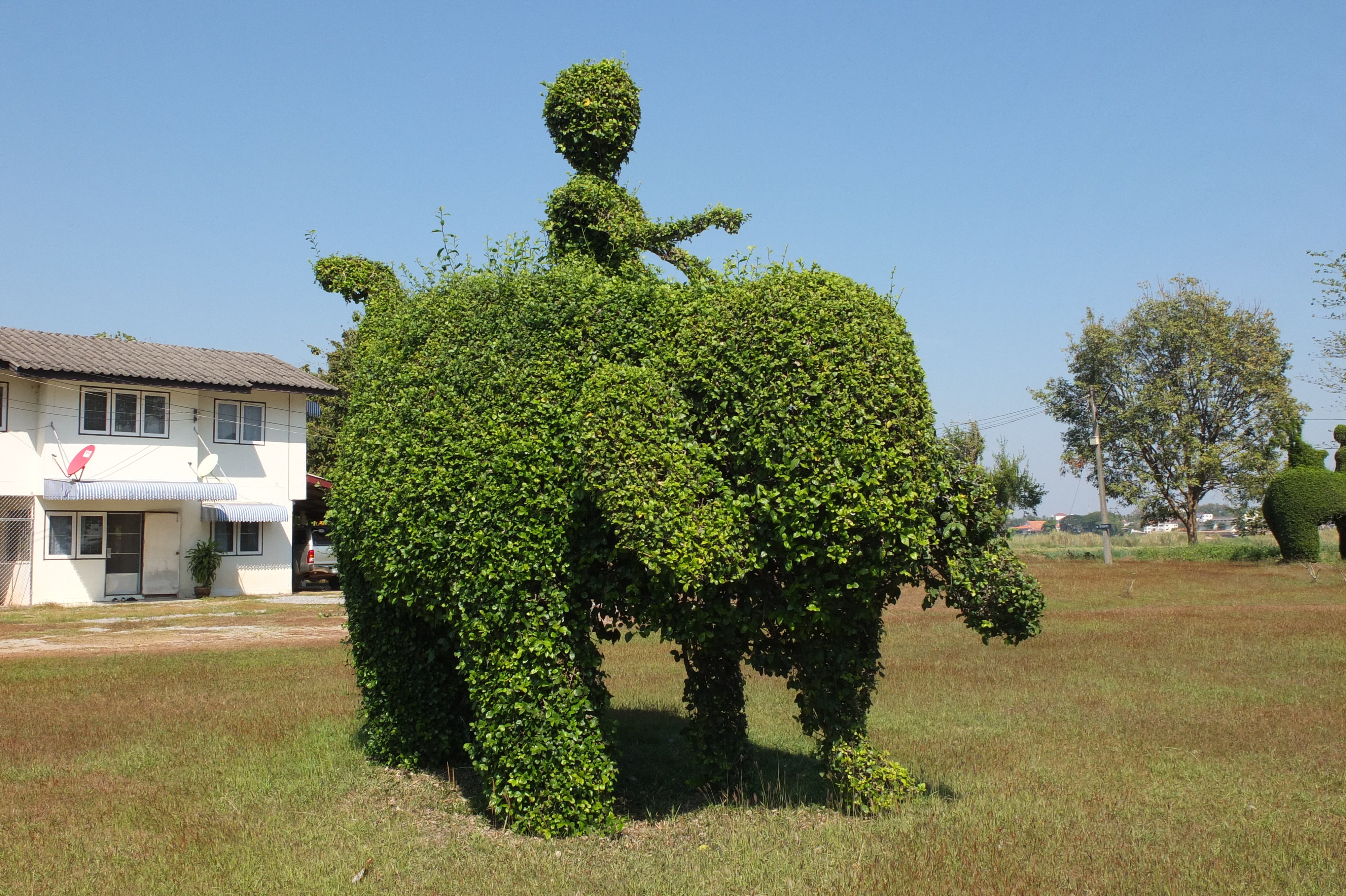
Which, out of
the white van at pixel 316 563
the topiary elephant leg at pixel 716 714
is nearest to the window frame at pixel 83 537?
the white van at pixel 316 563

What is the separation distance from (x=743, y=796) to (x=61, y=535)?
25270mm

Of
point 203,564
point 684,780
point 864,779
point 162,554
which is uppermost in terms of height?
point 162,554

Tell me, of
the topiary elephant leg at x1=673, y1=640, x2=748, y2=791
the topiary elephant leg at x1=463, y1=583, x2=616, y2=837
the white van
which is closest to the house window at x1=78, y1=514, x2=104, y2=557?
the white van

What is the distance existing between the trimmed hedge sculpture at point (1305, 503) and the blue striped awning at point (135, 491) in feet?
117

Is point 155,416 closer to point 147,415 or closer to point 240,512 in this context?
point 147,415

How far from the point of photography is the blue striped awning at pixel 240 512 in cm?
2772

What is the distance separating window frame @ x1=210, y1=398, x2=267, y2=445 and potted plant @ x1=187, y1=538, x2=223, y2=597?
9.80 ft

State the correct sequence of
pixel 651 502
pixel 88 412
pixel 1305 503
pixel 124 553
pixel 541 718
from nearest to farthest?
pixel 651 502, pixel 541 718, pixel 88 412, pixel 124 553, pixel 1305 503

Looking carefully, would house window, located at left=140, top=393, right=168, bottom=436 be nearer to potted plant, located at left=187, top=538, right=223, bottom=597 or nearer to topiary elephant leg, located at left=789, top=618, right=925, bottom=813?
potted plant, located at left=187, top=538, right=223, bottom=597

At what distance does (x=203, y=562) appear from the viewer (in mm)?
27984

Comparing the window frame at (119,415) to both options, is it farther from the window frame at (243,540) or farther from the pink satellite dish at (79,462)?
the window frame at (243,540)

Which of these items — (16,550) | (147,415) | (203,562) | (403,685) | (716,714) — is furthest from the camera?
(203,562)

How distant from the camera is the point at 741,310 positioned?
667 cm

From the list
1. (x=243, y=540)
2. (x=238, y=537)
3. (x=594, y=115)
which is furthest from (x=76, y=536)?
(x=594, y=115)
